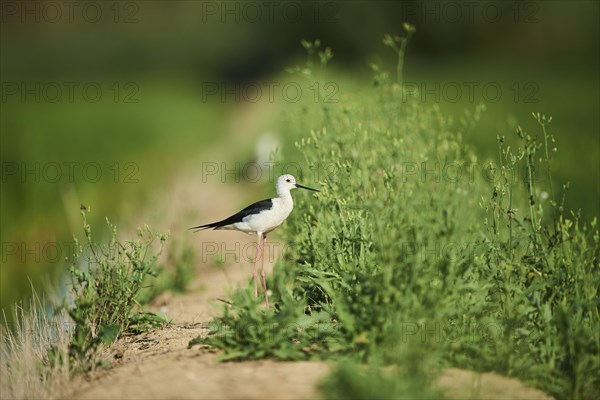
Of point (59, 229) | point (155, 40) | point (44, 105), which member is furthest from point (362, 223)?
point (155, 40)

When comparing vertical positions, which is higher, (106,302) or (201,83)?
(201,83)

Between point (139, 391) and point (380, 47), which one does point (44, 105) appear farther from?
point (139, 391)

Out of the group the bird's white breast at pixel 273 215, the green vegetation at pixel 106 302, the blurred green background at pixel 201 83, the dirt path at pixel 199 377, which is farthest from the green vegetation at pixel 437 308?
the blurred green background at pixel 201 83

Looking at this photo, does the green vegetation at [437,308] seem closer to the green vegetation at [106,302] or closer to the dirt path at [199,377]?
the dirt path at [199,377]

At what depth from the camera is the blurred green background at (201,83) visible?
12.1m

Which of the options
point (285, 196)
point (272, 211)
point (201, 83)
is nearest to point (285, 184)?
point (285, 196)

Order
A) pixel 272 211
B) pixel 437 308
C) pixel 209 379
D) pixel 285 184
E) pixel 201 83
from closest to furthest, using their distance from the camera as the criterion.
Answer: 1. pixel 209 379
2. pixel 437 308
3. pixel 272 211
4. pixel 285 184
5. pixel 201 83

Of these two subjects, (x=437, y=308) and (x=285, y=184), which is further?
(x=285, y=184)

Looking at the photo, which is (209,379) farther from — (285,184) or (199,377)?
(285,184)

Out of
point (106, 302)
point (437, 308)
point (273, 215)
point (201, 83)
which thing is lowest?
point (106, 302)

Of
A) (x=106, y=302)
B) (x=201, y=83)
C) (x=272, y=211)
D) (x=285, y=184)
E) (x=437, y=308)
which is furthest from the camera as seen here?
(x=201, y=83)

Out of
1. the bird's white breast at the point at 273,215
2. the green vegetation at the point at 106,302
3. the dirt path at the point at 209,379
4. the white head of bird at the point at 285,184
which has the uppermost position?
the white head of bird at the point at 285,184

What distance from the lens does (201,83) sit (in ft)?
139

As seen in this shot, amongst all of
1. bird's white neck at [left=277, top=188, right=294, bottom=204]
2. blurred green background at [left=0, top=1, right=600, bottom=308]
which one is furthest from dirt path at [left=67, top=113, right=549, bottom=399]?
blurred green background at [left=0, top=1, right=600, bottom=308]
